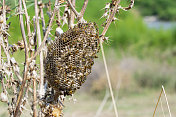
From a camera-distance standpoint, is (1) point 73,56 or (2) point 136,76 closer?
(1) point 73,56

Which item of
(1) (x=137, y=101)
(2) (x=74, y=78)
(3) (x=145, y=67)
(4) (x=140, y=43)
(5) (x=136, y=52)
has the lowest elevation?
(2) (x=74, y=78)

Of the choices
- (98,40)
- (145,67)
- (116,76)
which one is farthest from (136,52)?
(98,40)

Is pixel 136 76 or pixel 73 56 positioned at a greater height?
pixel 136 76

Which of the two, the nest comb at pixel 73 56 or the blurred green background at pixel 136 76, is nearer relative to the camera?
the nest comb at pixel 73 56

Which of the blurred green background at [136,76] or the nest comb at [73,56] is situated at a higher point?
the blurred green background at [136,76]

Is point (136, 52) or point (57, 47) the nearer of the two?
point (57, 47)

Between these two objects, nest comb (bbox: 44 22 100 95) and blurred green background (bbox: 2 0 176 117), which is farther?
blurred green background (bbox: 2 0 176 117)

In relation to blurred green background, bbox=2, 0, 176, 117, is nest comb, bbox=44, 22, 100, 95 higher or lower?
lower

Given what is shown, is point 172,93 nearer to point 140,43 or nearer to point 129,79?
point 129,79
